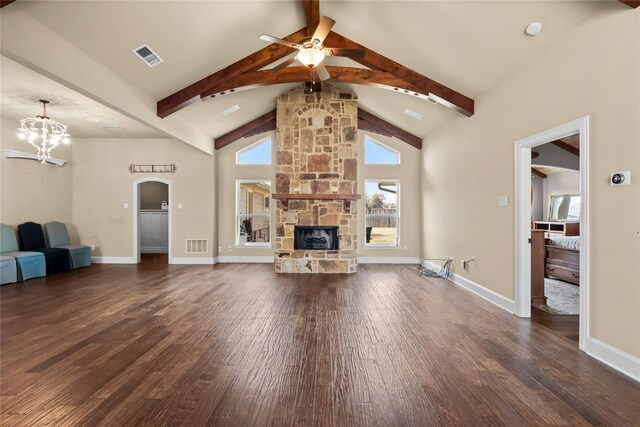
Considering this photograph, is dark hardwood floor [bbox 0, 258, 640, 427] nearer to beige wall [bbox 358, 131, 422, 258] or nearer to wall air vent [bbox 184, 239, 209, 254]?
wall air vent [bbox 184, 239, 209, 254]

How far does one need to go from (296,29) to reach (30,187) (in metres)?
6.27

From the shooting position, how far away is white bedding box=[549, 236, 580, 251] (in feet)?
16.2

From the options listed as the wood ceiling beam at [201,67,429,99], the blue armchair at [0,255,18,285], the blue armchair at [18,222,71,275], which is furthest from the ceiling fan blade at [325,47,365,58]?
the blue armchair at [18,222,71,275]

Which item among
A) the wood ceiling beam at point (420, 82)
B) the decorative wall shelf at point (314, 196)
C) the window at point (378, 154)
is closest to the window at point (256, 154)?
the decorative wall shelf at point (314, 196)

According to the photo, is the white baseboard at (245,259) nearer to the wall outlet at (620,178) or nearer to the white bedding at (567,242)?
the white bedding at (567,242)

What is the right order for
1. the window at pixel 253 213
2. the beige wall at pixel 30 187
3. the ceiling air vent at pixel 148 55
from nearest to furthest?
the ceiling air vent at pixel 148 55, the beige wall at pixel 30 187, the window at pixel 253 213

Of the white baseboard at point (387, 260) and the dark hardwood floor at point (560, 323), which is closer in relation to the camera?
the dark hardwood floor at point (560, 323)

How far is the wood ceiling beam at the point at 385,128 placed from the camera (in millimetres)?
7191

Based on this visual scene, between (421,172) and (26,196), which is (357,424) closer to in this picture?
(421,172)

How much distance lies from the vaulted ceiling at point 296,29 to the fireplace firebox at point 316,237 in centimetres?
343

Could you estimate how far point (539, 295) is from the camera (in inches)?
161

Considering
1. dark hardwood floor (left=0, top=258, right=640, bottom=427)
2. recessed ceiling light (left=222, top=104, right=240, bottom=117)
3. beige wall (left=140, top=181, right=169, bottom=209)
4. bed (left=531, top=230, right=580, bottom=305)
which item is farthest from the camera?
beige wall (left=140, top=181, right=169, bottom=209)

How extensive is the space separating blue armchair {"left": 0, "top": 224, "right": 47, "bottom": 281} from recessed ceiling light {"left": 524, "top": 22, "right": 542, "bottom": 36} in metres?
8.13

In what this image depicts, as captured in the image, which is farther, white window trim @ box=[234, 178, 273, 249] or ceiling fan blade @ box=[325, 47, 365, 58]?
white window trim @ box=[234, 178, 273, 249]
